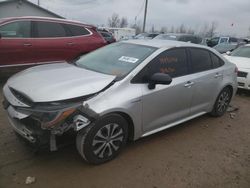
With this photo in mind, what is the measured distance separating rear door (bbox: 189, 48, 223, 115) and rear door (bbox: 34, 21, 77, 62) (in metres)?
3.99

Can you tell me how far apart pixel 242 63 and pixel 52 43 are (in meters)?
5.45

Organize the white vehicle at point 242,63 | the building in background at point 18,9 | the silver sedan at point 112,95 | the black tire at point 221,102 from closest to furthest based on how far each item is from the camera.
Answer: the silver sedan at point 112,95, the black tire at point 221,102, the white vehicle at point 242,63, the building in background at point 18,9

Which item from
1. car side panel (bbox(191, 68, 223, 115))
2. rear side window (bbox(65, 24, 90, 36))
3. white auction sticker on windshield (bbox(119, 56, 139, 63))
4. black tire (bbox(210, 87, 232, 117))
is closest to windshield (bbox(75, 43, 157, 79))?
white auction sticker on windshield (bbox(119, 56, 139, 63))

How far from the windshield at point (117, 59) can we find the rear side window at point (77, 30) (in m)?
3.34

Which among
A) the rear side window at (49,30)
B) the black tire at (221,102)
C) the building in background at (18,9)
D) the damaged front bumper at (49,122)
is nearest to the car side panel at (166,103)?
the damaged front bumper at (49,122)

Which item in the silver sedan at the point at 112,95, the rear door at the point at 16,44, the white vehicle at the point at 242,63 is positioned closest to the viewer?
the silver sedan at the point at 112,95

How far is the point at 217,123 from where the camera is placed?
4.95 m

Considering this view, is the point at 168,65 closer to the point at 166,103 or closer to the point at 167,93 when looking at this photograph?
the point at 167,93

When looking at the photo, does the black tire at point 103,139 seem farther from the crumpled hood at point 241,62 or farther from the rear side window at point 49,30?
the crumpled hood at point 241,62

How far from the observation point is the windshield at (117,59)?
351cm

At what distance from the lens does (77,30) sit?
7492 millimetres

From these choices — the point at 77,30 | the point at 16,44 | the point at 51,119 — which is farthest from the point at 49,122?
the point at 77,30

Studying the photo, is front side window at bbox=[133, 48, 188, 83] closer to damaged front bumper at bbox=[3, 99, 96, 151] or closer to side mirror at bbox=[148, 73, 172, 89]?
side mirror at bbox=[148, 73, 172, 89]

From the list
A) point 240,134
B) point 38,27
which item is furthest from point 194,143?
point 38,27
